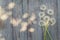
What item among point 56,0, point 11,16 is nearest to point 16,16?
point 11,16

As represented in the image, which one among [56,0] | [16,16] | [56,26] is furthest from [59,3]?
[16,16]

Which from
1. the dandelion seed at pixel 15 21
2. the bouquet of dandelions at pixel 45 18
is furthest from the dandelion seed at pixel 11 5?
the bouquet of dandelions at pixel 45 18

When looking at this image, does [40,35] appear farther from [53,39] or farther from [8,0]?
[8,0]

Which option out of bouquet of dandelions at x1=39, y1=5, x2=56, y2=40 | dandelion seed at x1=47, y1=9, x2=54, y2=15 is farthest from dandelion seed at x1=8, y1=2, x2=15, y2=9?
dandelion seed at x1=47, y1=9, x2=54, y2=15

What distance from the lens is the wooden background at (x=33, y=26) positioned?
4.68 m

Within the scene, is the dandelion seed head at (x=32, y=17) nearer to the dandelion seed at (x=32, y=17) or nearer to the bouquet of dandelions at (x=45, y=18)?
the dandelion seed at (x=32, y=17)

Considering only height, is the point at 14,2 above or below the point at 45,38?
above

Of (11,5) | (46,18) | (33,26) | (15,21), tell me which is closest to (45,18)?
(46,18)

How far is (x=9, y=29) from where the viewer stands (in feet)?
15.5

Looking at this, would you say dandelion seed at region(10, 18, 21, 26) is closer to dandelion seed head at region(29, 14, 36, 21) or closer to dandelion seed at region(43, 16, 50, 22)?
dandelion seed head at region(29, 14, 36, 21)

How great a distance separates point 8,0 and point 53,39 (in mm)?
990

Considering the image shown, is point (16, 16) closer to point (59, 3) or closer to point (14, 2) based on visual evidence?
point (14, 2)

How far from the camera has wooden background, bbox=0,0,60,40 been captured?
4.68 metres

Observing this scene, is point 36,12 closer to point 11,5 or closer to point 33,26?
point 33,26
